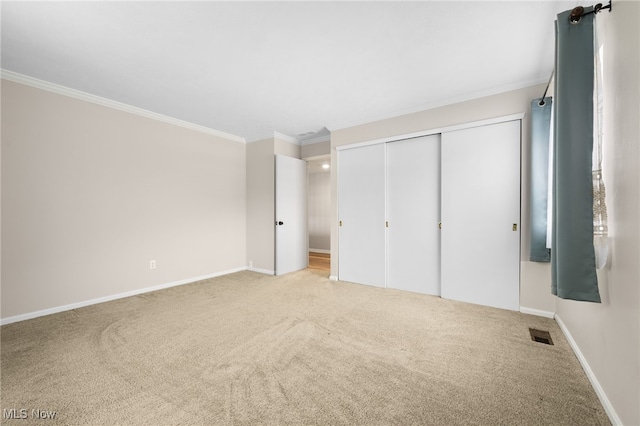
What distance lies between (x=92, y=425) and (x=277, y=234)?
3.32m

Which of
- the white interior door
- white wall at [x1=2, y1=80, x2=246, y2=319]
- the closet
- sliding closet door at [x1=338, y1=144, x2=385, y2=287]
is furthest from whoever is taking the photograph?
the white interior door

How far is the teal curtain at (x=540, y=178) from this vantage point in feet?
8.38

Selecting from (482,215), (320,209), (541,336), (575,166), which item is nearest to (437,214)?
(482,215)

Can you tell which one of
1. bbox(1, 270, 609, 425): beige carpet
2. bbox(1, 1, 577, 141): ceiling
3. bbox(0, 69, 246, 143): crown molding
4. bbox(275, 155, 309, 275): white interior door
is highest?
bbox(1, 1, 577, 141): ceiling

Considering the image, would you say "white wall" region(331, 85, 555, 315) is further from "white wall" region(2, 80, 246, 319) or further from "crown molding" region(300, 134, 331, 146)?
"white wall" region(2, 80, 246, 319)

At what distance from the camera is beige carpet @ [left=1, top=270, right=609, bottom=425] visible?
1.44 m

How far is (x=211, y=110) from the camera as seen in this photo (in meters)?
3.61

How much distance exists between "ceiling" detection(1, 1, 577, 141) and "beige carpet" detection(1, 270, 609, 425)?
2532mm

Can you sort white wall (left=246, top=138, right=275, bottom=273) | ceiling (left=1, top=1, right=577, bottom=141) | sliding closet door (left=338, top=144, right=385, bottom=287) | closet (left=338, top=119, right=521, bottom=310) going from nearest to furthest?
ceiling (left=1, top=1, right=577, bottom=141), closet (left=338, top=119, right=521, bottom=310), sliding closet door (left=338, top=144, right=385, bottom=287), white wall (left=246, top=138, right=275, bottom=273)

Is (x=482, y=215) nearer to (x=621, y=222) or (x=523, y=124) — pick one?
(x=523, y=124)

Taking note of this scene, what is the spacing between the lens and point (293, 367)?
6.09 ft

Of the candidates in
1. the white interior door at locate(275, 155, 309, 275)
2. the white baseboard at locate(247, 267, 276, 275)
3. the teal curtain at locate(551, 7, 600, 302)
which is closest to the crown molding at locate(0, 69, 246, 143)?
the white interior door at locate(275, 155, 309, 275)

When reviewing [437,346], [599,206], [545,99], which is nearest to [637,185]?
[599,206]

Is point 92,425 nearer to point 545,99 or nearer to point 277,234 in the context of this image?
point 277,234
